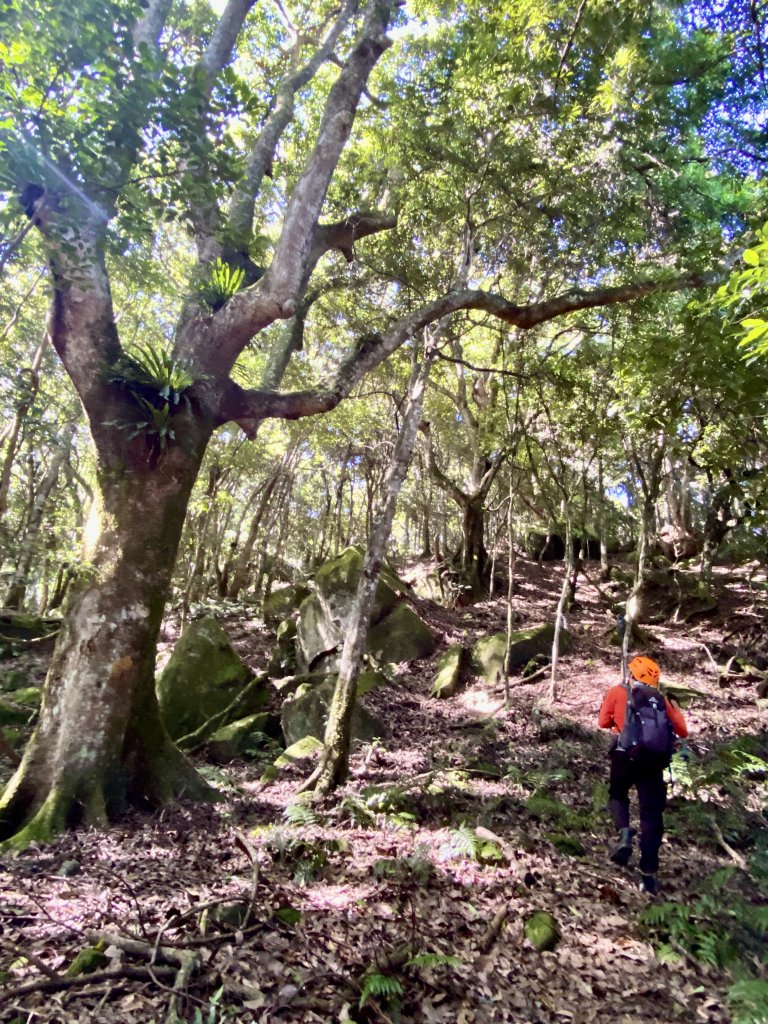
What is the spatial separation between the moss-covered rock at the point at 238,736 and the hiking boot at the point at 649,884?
18.1 ft

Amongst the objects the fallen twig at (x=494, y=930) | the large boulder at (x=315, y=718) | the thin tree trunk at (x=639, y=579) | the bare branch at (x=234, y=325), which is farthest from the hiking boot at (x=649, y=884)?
the bare branch at (x=234, y=325)

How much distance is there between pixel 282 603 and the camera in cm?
1598

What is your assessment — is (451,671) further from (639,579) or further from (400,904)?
(400,904)

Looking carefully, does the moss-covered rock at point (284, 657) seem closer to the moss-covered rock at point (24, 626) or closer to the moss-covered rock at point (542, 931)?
the moss-covered rock at point (24, 626)

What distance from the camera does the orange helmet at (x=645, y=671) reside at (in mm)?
5328

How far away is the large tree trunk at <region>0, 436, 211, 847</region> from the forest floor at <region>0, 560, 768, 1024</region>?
40 centimetres

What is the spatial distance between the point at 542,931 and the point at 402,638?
9.39 m

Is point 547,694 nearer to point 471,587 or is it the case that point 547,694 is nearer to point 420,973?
point 471,587

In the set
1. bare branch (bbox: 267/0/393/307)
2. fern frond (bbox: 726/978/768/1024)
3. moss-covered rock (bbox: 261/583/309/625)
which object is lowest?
fern frond (bbox: 726/978/768/1024)

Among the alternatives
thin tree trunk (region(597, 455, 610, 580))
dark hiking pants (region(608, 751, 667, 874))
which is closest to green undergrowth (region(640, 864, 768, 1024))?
dark hiking pants (region(608, 751, 667, 874))

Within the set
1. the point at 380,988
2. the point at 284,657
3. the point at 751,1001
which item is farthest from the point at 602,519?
the point at 380,988

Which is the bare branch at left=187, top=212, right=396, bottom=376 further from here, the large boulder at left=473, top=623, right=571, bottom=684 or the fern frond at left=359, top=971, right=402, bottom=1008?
the large boulder at left=473, top=623, right=571, bottom=684

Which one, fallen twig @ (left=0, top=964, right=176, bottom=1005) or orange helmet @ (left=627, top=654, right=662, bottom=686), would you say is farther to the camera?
orange helmet @ (left=627, top=654, right=662, bottom=686)

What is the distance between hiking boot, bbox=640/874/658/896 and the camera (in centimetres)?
475
